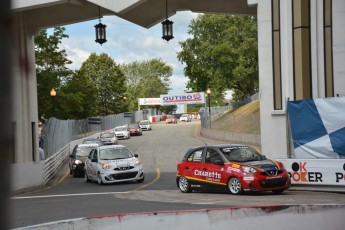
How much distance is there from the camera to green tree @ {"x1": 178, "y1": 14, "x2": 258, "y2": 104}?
2329 inches

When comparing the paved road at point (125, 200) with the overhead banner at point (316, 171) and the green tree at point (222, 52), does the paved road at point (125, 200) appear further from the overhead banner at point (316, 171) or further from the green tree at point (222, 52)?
the green tree at point (222, 52)

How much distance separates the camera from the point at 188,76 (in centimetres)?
6675

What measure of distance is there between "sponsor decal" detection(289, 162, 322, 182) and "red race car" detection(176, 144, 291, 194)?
0.99 metres

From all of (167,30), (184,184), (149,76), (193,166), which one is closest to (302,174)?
(193,166)

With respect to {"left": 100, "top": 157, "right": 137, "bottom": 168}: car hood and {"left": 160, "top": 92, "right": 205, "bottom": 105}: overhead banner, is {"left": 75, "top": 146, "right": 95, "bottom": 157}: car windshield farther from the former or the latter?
{"left": 160, "top": 92, "right": 205, "bottom": 105}: overhead banner

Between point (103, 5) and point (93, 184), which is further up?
point (103, 5)

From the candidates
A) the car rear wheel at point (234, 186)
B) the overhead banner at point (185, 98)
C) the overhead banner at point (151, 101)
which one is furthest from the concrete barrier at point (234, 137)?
the overhead banner at point (151, 101)

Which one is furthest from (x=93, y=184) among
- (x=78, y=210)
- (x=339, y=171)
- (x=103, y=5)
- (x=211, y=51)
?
(x=211, y=51)

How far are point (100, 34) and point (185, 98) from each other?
7482cm

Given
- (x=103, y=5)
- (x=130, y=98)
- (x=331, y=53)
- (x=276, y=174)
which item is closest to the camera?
(x=276, y=174)

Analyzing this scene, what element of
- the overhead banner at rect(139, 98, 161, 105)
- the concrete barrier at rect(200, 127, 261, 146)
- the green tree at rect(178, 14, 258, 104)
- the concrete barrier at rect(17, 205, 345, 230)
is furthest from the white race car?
the overhead banner at rect(139, 98, 161, 105)

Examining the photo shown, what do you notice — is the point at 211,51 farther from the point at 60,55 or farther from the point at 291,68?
the point at 291,68

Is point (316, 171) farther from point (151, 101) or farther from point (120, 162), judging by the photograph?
point (151, 101)

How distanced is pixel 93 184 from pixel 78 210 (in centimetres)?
874
